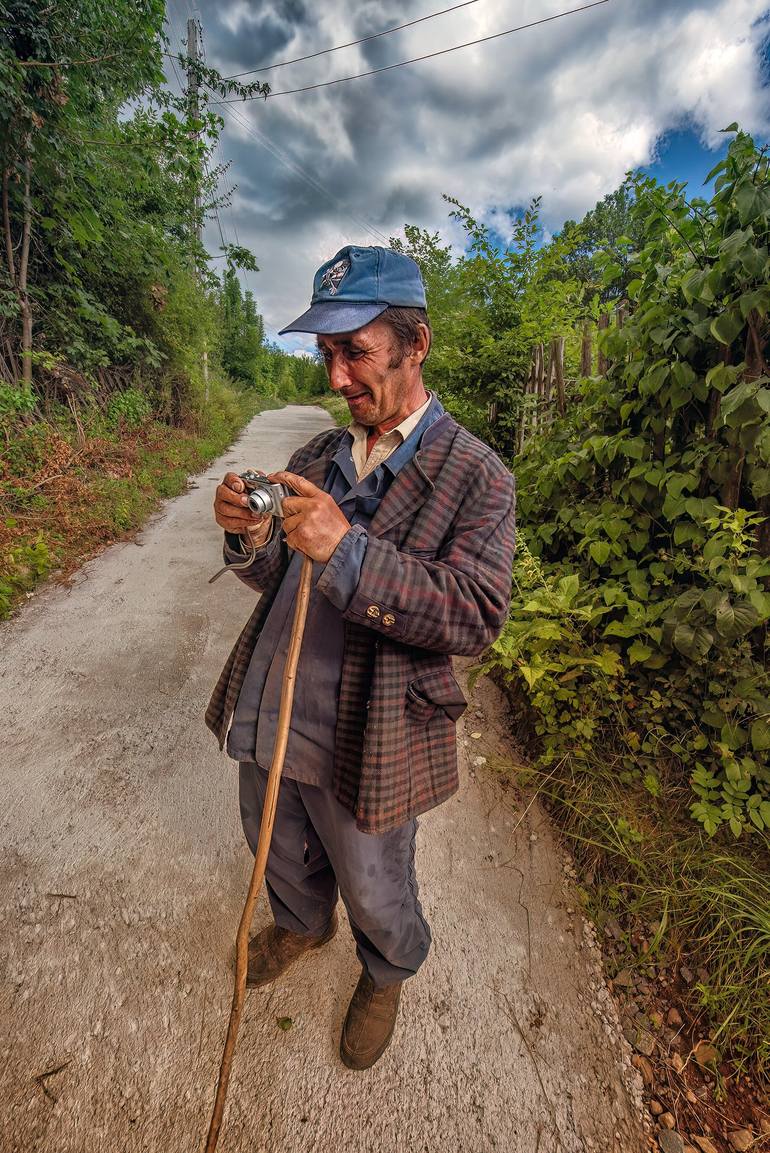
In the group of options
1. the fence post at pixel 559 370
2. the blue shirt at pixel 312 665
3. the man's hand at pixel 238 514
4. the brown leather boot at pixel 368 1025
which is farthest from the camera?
the fence post at pixel 559 370

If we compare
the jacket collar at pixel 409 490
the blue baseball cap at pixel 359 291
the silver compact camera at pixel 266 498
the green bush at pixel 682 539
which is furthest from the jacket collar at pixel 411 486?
the green bush at pixel 682 539

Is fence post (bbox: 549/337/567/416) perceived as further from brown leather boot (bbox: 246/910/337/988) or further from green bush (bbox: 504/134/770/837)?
brown leather boot (bbox: 246/910/337/988)

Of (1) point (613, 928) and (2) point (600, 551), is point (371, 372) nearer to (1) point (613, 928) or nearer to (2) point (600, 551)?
Answer: (2) point (600, 551)

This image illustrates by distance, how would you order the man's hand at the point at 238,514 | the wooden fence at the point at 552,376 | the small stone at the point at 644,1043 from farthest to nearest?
the wooden fence at the point at 552,376 → the small stone at the point at 644,1043 → the man's hand at the point at 238,514

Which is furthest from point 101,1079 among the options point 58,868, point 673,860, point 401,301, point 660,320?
point 660,320

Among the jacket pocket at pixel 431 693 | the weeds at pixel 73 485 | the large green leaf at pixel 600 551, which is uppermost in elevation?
the large green leaf at pixel 600 551

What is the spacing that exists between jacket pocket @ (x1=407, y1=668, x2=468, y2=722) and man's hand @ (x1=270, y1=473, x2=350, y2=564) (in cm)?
42

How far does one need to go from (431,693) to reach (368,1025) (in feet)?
3.89

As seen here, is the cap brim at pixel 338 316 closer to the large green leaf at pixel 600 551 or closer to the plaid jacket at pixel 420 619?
the plaid jacket at pixel 420 619

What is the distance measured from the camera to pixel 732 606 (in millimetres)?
1898

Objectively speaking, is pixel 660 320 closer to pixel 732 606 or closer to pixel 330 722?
pixel 732 606

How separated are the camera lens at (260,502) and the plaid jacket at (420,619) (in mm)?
252

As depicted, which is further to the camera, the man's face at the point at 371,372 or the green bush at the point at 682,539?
the green bush at the point at 682,539

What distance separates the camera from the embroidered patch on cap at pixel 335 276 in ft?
3.83
